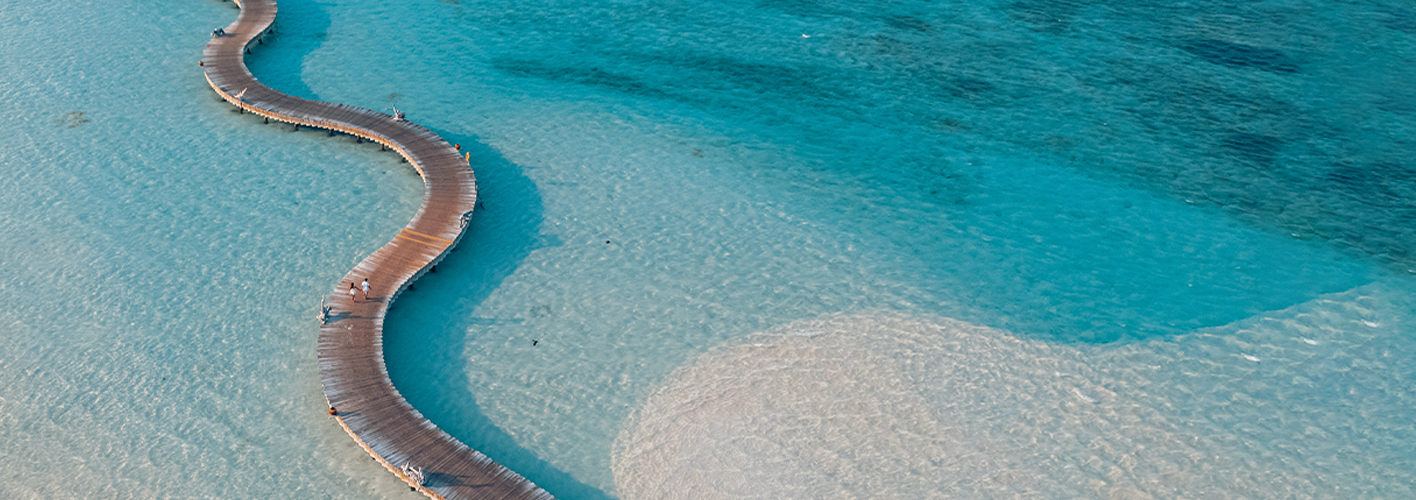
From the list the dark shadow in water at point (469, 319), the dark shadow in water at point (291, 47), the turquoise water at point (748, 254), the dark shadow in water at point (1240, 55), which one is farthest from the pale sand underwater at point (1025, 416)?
the dark shadow in water at point (291, 47)

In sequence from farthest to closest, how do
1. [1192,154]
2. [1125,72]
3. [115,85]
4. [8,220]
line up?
[1125,72], [115,85], [1192,154], [8,220]

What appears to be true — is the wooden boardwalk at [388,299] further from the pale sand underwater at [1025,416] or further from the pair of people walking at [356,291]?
the pale sand underwater at [1025,416]

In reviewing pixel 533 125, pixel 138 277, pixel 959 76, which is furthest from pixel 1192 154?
pixel 138 277

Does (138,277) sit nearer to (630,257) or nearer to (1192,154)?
(630,257)

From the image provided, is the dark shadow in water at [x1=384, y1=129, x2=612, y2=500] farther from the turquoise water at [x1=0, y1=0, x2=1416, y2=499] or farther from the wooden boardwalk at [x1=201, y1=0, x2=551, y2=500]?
the wooden boardwalk at [x1=201, y1=0, x2=551, y2=500]

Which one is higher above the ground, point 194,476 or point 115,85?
point 115,85

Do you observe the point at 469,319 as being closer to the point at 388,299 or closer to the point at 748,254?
the point at 388,299

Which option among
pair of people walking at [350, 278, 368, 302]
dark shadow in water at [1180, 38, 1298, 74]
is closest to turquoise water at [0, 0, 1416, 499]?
dark shadow in water at [1180, 38, 1298, 74]
